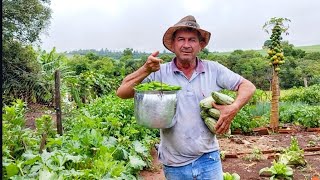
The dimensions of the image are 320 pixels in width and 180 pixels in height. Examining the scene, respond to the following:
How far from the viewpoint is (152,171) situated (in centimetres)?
675

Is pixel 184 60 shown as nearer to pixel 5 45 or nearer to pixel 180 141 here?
pixel 180 141

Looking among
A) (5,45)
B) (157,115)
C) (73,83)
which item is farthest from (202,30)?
(5,45)

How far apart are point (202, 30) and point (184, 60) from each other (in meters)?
0.22

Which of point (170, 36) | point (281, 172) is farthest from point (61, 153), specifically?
point (281, 172)

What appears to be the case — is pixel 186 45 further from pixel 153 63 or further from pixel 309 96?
pixel 309 96

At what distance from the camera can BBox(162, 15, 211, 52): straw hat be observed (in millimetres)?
3070

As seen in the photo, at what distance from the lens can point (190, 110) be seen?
10.1ft

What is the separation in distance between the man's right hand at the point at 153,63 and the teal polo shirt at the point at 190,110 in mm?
188

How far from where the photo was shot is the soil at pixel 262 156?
655 cm

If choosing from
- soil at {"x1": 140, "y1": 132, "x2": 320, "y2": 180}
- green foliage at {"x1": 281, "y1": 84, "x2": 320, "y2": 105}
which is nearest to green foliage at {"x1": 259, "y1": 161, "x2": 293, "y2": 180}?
soil at {"x1": 140, "y1": 132, "x2": 320, "y2": 180}

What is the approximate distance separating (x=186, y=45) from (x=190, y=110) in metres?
0.41

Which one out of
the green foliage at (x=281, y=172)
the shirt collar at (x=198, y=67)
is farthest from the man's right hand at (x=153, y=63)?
the green foliage at (x=281, y=172)

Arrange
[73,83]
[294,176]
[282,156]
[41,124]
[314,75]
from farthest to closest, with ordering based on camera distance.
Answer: [314,75], [73,83], [282,156], [294,176], [41,124]

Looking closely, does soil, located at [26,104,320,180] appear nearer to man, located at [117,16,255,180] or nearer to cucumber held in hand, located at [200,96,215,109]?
man, located at [117,16,255,180]
